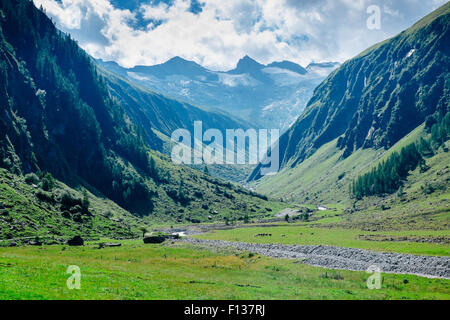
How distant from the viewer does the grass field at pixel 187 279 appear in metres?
33.5

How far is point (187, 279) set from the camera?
50281mm

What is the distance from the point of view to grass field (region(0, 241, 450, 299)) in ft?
110

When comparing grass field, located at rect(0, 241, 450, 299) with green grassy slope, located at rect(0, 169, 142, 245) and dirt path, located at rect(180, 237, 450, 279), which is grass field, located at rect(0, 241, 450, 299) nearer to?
dirt path, located at rect(180, 237, 450, 279)

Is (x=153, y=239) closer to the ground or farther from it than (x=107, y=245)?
farther from it

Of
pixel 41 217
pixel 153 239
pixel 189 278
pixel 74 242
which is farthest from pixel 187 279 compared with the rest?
pixel 41 217

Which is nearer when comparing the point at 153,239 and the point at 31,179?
the point at 153,239

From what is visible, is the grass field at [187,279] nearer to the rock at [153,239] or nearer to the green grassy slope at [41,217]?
the rock at [153,239]

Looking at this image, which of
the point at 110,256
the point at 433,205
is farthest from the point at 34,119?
the point at 433,205

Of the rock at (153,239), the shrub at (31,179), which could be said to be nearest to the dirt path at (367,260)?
the rock at (153,239)

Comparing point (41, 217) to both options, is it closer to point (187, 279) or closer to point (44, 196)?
point (44, 196)

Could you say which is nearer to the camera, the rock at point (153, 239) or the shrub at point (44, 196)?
the rock at point (153, 239)


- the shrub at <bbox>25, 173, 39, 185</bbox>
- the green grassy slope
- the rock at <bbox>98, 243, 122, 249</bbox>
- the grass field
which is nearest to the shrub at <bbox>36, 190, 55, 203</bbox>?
the green grassy slope

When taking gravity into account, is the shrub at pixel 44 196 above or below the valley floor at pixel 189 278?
above

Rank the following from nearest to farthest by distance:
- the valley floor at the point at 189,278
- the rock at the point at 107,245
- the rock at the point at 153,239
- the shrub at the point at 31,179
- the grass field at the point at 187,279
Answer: the grass field at the point at 187,279 < the valley floor at the point at 189,278 < the rock at the point at 107,245 < the rock at the point at 153,239 < the shrub at the point at 31,179
